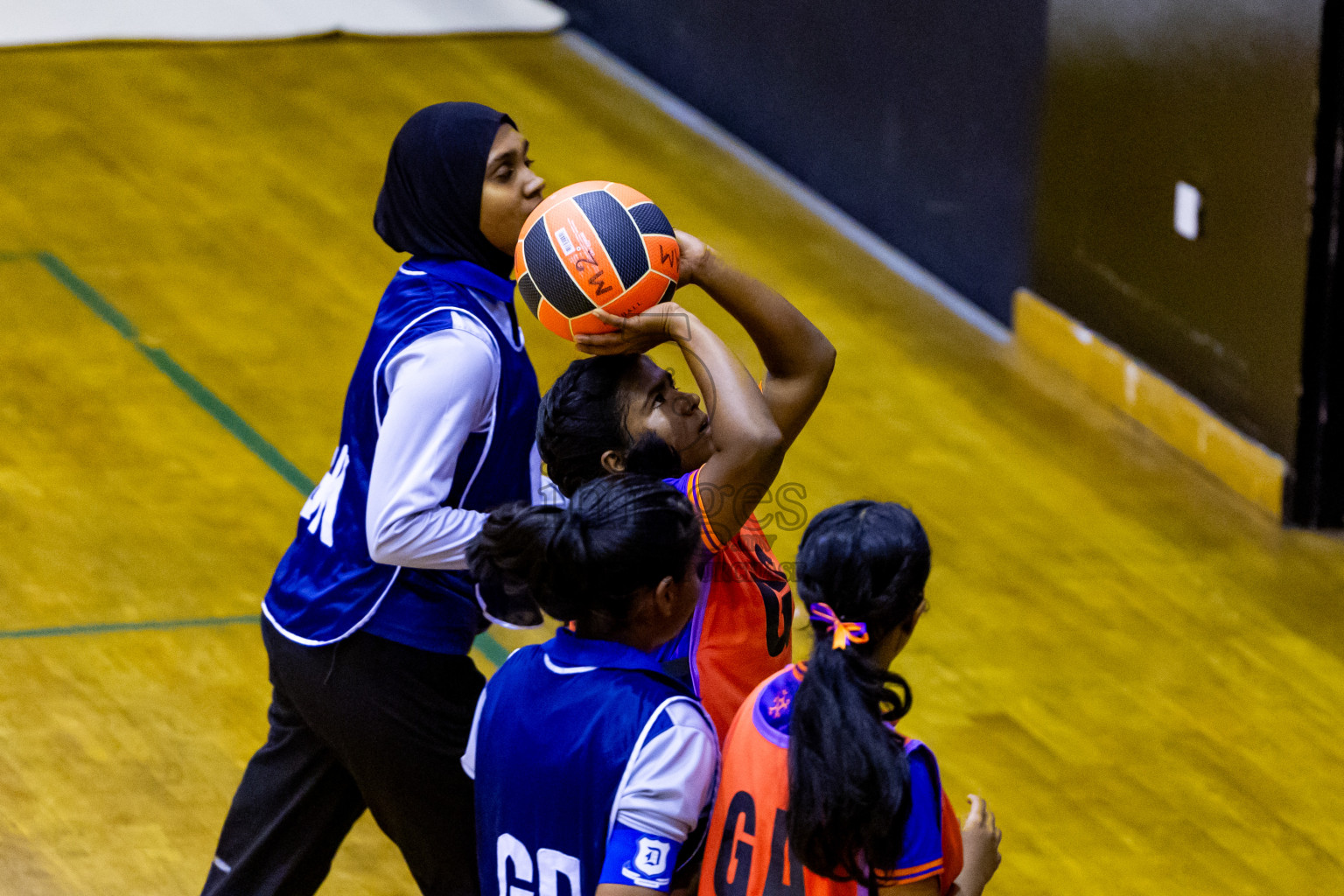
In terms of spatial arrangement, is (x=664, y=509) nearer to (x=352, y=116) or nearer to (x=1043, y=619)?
(x=1043, y=619)

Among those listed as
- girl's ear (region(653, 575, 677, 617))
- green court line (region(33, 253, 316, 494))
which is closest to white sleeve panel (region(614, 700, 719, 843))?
girl's ear (region(653, 575, 677, 617))

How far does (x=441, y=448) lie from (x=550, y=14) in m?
6.58

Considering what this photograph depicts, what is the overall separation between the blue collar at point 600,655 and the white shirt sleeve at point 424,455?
0.49 meters

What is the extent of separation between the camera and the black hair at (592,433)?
250 cm

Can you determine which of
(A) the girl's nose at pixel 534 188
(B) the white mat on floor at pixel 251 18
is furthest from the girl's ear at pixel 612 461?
(B) the white mat on floor at pixel 251 18

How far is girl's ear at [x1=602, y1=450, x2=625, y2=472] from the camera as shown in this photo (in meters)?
2.49

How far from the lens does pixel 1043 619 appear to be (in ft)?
15.6

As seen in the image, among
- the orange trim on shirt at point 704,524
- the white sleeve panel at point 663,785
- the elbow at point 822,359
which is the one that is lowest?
the white sleeve panel at point 663,785

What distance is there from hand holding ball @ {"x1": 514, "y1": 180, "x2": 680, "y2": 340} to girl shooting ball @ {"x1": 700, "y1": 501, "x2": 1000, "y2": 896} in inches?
24.3

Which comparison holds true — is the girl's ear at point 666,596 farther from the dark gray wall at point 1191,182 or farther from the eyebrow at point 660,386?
the dark gray wall at point 1191,182

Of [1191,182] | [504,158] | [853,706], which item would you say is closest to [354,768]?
[504,158]

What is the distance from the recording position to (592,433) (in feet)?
8.22

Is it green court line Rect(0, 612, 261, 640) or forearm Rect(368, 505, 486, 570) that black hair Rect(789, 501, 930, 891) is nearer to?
forearm Rect(368, 505, 486, 570)

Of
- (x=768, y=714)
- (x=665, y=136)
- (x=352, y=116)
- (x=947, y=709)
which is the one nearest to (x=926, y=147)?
(x=665, y=136)
